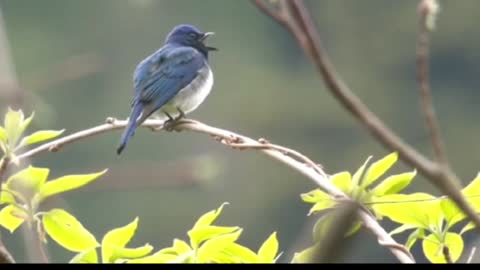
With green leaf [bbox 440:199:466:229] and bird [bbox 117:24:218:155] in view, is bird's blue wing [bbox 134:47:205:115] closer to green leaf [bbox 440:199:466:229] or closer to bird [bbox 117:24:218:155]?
bird [bbox 117:24:218:155]

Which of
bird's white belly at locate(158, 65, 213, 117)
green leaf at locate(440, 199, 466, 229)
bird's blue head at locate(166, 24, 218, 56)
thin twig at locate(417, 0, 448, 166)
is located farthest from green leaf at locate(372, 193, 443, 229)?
bird's blue head at locate(166, 24, 218, 56)

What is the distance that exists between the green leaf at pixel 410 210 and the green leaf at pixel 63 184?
260mm

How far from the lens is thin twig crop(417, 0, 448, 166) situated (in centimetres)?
84

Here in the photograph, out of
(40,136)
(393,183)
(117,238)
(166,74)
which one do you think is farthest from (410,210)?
(166,74)

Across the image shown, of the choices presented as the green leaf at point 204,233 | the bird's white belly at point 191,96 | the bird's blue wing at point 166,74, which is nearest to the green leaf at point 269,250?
the green leaf at point 204,233

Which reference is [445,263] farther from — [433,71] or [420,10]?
[433,71]

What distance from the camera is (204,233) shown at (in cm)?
131

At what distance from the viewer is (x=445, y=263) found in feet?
3.95

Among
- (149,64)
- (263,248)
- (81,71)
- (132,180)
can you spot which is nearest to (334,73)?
(132,180)

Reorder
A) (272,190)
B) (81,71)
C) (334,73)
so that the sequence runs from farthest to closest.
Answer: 1. (272,190)
2. (81,71)
3. (334,73)

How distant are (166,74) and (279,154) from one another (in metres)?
2.99

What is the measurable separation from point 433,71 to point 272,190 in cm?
384

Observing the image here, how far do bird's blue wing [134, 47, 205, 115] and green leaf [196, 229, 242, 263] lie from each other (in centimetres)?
264

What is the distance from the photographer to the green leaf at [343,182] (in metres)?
1.31
